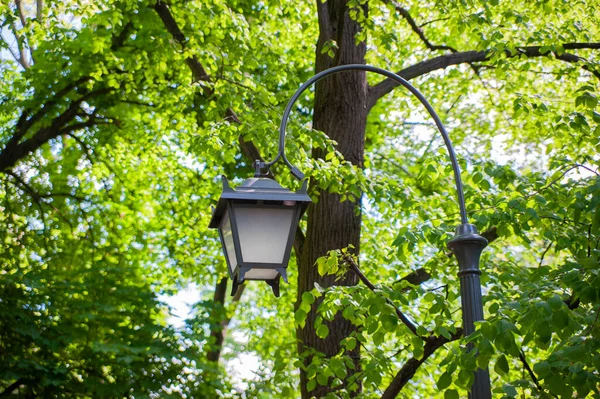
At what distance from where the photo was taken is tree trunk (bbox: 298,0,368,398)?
7355 mm

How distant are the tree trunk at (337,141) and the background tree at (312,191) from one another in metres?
0.02

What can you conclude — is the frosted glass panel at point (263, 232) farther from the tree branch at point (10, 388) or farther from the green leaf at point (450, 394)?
the tree branch at point (10, 388)

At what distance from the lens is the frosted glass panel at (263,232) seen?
3836 millimetres

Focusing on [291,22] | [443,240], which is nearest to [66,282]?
[291,22]

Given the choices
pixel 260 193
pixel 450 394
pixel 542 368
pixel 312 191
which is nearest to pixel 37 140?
pixel 312 191

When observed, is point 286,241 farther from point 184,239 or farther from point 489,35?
point 184,239

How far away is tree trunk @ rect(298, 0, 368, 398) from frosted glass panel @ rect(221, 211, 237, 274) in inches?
130

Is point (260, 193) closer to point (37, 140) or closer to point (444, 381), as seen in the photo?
point (444, 381)

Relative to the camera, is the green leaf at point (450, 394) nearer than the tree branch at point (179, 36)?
Yes

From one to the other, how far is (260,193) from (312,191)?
3757 millimetres

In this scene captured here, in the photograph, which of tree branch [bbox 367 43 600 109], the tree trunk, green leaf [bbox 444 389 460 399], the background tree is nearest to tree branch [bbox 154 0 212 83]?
the background tree

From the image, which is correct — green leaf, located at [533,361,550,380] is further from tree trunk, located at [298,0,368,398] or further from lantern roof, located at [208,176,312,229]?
tree trunk, located at [298,0,368,398]

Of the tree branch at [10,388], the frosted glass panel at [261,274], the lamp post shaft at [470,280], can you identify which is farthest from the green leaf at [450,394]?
the tree branch at [10,388]

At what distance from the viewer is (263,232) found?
386cm
